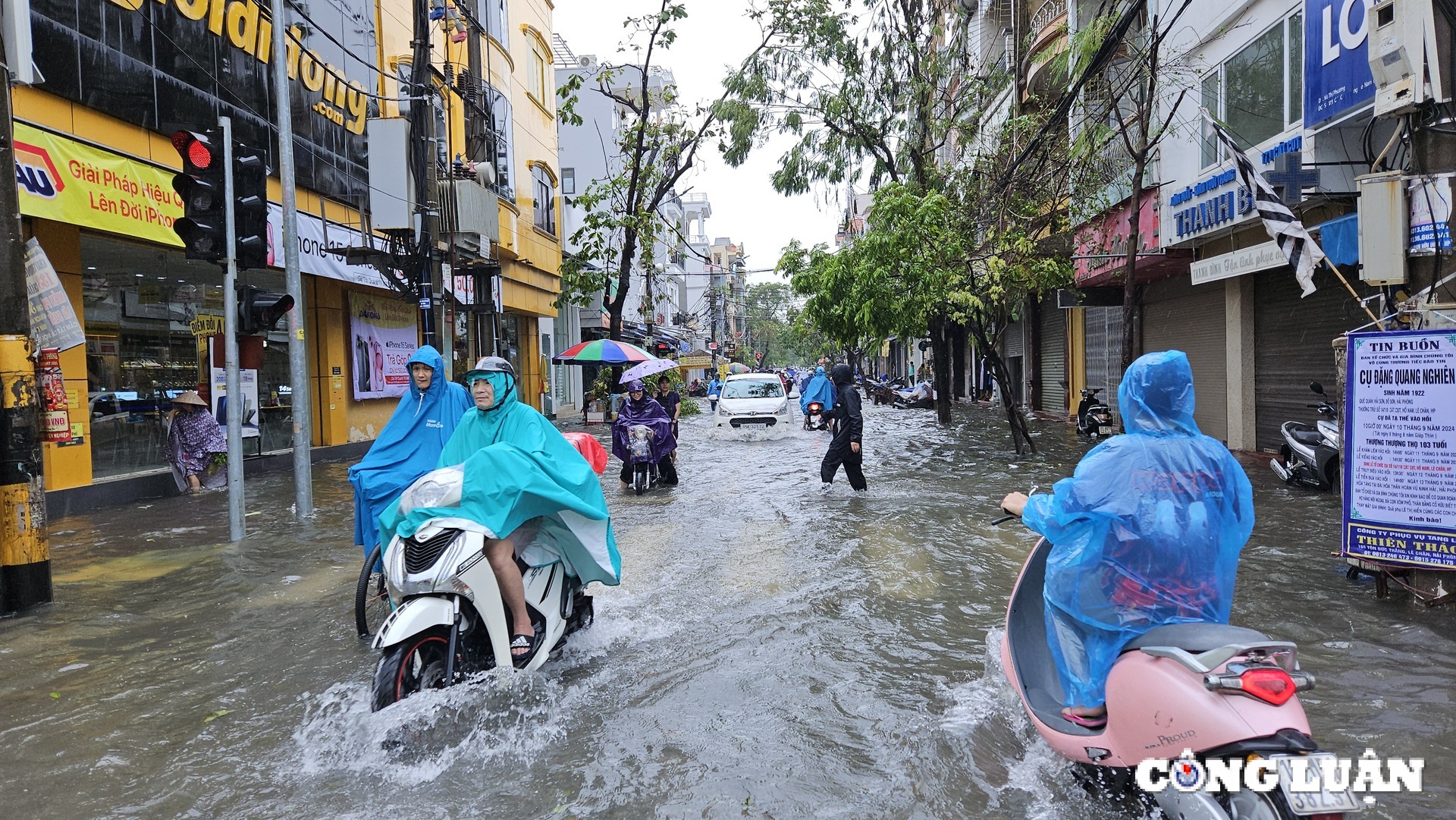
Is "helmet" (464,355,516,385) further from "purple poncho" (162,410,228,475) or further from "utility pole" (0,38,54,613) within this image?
"purple poncho" (162,410,228,475)

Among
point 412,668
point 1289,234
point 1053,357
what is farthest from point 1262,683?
point 1053,357

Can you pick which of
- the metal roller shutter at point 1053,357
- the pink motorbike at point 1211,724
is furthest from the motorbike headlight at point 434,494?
the metal roller shutter at point 1053,357

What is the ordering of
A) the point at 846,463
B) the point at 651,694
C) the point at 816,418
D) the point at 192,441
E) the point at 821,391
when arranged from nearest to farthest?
the point at 651,694 → the point at 846,463 → the point at 192,441 → the point at 821,391 → the point at 816,418

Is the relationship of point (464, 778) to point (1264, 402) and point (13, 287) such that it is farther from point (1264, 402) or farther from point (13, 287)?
point (1264, 402)

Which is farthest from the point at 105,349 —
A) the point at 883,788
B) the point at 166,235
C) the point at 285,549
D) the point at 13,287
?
the point at 883,788

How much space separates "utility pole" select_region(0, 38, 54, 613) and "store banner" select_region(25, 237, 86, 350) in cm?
63

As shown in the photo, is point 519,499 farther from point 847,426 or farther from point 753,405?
point 753,405

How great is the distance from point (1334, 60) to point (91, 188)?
13.2 m

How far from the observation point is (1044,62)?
20.6 metres

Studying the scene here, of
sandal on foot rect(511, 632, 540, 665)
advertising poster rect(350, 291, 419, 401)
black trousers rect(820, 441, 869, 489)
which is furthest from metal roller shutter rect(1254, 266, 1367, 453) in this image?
advertising poster rect(350, 291, 419, 401)

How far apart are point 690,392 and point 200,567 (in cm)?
4782

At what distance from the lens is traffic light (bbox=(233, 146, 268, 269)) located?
327 inches

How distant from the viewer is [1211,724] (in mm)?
2379

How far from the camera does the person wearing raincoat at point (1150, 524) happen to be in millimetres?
2838
